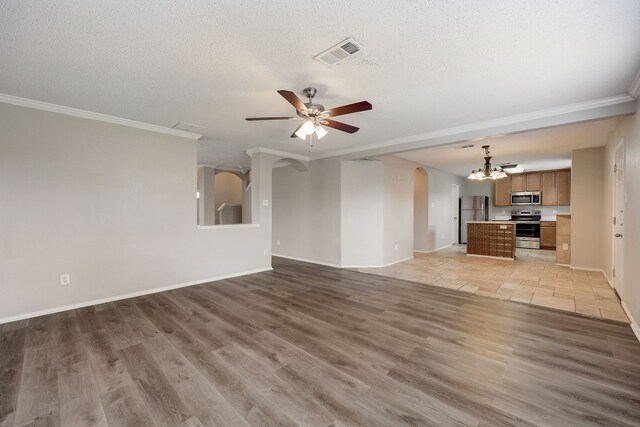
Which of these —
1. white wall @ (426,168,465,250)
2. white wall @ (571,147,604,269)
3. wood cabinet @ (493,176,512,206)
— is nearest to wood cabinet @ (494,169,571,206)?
wood cabinet @ (493,176,512,206)

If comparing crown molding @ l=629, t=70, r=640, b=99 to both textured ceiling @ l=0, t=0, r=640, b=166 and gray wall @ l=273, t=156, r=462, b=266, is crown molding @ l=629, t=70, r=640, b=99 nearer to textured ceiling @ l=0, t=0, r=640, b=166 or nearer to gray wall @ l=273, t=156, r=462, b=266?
textured ceiling @ l=0, t=0, r=640, b=166

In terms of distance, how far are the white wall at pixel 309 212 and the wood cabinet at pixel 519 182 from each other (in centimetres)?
663

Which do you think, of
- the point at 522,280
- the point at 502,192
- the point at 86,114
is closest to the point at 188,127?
the point at 86,114

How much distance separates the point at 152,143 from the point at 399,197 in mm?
4989

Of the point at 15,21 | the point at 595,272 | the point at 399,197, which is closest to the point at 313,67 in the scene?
the point at 15,21

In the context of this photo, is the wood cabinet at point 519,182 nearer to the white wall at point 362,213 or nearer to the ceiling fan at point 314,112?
the white wall at point 362,213

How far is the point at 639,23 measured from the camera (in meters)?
1.81

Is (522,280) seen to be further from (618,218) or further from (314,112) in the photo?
(314,112)

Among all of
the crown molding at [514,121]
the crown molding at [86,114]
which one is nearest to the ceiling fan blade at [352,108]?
the crown molding at [514,121]

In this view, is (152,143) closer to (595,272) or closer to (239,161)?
(239,161)

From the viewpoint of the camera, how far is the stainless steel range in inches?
323

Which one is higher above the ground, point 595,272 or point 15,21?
point 15,21

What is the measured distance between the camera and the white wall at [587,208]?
17.3 ft

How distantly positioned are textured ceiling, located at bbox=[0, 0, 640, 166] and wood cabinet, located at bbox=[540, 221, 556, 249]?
6476mm
